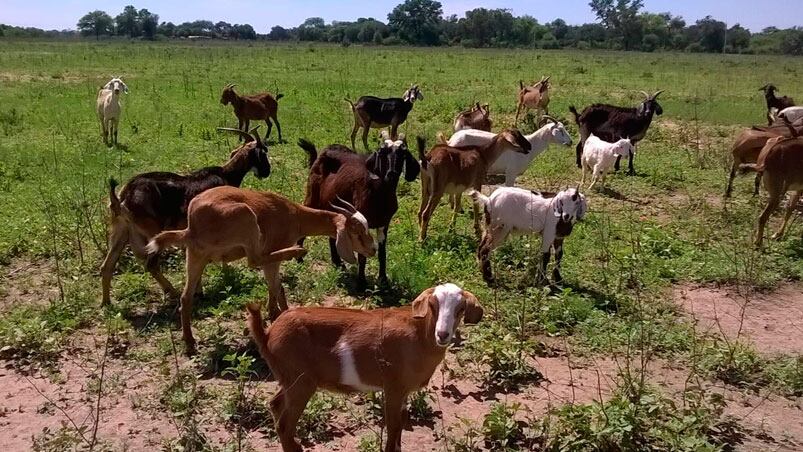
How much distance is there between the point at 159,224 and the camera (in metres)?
6.55

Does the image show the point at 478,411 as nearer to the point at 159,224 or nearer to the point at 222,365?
the point at 222,365

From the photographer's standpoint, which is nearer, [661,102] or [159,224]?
[159,224]

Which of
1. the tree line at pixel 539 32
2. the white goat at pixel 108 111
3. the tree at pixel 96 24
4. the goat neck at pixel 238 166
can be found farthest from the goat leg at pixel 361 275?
the tree at pixel 96 24

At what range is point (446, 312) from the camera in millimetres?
4027

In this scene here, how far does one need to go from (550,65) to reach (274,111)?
971 inches

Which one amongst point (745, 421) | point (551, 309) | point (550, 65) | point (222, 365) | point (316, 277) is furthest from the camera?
point (550, 65)

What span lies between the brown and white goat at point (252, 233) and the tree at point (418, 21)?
76.2 metres

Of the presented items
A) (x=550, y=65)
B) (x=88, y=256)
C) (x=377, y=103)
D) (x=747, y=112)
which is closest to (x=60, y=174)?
(x=88, y=256)

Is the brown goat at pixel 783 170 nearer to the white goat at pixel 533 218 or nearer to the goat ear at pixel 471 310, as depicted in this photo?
the white goat at pixel 533 218

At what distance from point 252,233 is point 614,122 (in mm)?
9483

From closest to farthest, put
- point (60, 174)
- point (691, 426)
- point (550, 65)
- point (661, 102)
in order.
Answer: point (691, 426)
point (60, 174)
point (661, 102)
point (550, 65)

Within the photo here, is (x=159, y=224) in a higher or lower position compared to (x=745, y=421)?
higher

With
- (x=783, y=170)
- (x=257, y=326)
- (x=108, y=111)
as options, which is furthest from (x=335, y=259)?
(x=108, y=111)

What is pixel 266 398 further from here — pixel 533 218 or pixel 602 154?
pixel 602 154
